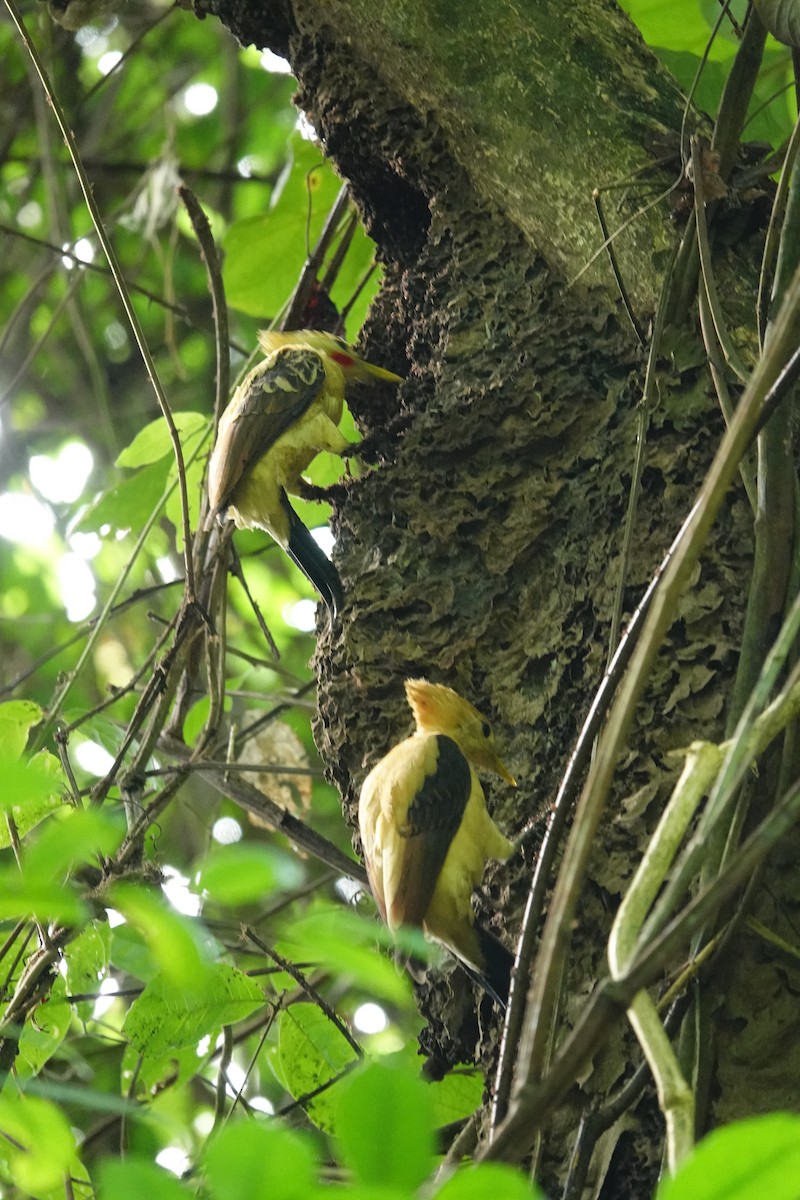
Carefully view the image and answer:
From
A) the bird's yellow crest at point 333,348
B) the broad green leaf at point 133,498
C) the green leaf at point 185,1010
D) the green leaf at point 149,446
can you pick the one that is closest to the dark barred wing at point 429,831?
the green leaf at point 185,1010

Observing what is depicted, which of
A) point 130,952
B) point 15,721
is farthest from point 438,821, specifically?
point 15,721

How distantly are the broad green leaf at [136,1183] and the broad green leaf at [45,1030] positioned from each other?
1492 mm

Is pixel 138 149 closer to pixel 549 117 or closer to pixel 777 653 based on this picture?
pixel 549 117

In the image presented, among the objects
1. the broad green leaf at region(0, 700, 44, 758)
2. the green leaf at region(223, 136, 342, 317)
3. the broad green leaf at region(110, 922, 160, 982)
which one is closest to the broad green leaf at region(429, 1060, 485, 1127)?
the broad green leaf at region(110, 922, 160, 982)

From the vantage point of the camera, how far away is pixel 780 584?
6.20 ft

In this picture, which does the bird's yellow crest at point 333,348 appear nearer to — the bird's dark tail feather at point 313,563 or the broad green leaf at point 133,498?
the bird's dark tail feather at point 313,563

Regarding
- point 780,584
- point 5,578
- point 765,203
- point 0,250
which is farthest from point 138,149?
point 780,584

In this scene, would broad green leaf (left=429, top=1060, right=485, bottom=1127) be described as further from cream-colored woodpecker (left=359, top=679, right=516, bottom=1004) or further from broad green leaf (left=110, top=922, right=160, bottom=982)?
broad green leaf (left=110, top=922, right=160, bottom=982)

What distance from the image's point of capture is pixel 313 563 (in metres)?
2.89

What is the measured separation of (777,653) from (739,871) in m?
0.25

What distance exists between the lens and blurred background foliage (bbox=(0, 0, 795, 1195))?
3.38 ft

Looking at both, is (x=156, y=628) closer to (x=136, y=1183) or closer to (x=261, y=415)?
(x=261, y=415)

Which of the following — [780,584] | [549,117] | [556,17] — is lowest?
[780,584]

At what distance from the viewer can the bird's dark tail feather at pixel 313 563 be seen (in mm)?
2580
